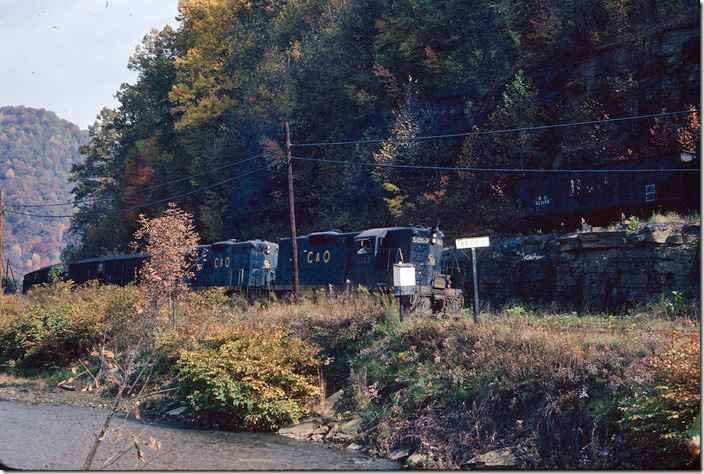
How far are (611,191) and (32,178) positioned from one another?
4316 inches

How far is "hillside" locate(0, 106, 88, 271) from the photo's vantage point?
112000 millimetres

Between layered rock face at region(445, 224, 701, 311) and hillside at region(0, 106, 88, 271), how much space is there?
273ft

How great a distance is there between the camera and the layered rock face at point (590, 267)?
2230 cm

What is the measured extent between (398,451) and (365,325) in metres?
5.61

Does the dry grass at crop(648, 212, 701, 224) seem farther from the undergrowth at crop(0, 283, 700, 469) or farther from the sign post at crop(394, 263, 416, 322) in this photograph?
the sign post at crop(394, 263, 416, 322)

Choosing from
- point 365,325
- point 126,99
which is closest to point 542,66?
point 365,325

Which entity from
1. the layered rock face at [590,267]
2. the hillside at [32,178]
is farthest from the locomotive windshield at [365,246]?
the hillside at [32,178]

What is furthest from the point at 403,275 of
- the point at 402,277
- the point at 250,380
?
the point at 250,380

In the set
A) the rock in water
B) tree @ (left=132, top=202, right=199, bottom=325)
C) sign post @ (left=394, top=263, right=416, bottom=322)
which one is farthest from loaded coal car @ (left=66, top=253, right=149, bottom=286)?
sign post @ (left=394, top=263, right=416, bottom=322)

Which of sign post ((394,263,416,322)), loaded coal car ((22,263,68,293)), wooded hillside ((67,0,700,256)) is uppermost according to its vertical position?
wooded hillside ((67,0,700,256))

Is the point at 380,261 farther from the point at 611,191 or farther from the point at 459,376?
the point at 459,376

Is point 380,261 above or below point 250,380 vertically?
above

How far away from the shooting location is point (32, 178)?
116375 millimetres

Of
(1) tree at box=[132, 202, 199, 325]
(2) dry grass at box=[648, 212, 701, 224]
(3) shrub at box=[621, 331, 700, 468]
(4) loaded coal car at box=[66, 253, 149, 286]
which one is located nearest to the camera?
(3) shrub at box=[621, 331, 700, 468]
